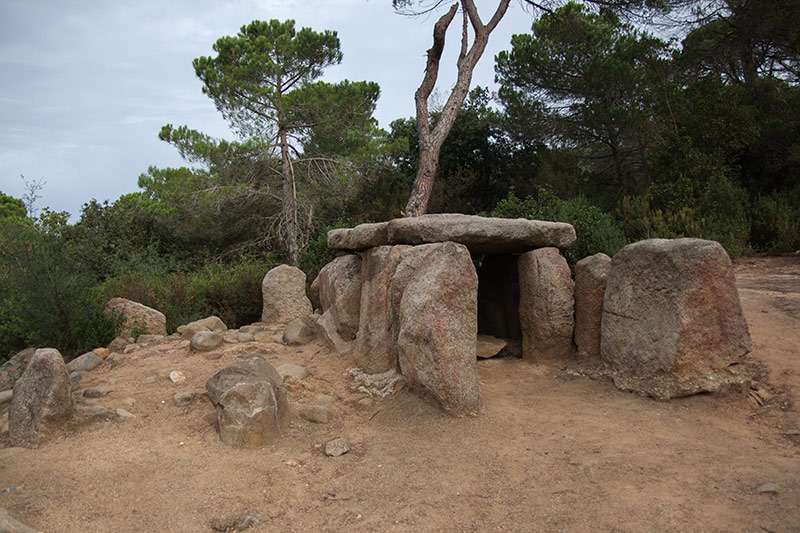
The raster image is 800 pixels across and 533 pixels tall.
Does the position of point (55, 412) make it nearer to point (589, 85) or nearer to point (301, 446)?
point (301, 446)

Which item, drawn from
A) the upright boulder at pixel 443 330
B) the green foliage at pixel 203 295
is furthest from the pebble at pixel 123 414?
the green foliage at pixel 203 295

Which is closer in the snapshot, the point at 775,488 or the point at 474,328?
the point at 775,488

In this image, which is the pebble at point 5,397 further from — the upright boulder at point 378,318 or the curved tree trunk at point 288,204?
the curved tree trunk at point 288,204

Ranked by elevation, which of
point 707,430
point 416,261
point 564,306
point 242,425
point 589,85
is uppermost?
point 589,85

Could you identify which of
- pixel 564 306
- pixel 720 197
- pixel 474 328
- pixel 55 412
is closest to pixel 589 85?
pixel 720 197

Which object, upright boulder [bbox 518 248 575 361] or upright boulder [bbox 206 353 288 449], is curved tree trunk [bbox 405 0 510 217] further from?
upright boulder [bbox 206 353 288 449]

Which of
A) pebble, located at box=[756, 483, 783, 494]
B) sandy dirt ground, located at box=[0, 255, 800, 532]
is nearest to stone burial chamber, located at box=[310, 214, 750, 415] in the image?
sandy dirt ground, located at box=[0, 255, 800, 532]

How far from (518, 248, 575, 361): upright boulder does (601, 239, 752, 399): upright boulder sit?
0.76 metres

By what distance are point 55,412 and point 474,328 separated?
326 centimetres

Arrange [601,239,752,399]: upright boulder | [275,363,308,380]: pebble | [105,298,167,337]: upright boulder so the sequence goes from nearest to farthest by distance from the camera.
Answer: [601,239,752,399]: upright boulder < [275,363,308,380]: pebble < [105,298,167,337]: upright boulder

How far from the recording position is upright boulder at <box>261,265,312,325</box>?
24.2ft

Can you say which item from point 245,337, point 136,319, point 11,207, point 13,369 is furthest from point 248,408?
point 11,207

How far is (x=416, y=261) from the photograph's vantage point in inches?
196

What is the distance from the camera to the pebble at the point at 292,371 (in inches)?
204
